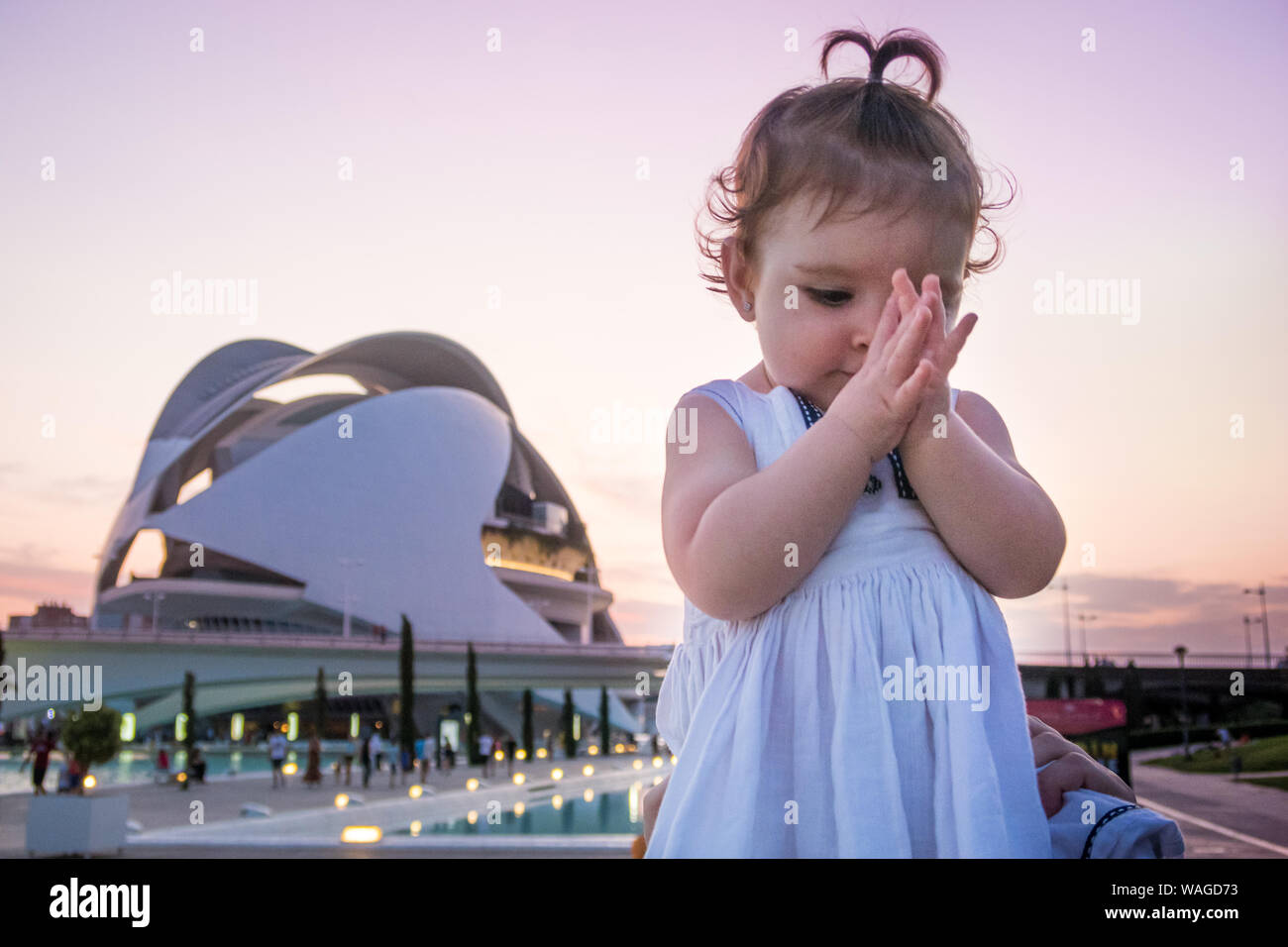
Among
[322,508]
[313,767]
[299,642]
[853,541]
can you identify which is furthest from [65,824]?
[322,508]

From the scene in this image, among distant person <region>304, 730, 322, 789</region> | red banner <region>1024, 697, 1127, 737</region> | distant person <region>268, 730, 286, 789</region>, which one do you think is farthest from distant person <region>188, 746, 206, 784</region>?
red banner <region>1024, 697, 1127, 737</region>

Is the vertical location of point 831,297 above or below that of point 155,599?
above

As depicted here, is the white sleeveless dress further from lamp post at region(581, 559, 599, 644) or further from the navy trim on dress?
lamp post at region(581, 559, 599, 644)

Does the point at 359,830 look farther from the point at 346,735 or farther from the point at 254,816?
the point at 346,735

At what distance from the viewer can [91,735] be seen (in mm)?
9547

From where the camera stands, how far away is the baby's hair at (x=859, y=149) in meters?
0.85

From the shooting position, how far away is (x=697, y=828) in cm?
80

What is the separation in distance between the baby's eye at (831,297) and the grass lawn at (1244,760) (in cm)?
1738

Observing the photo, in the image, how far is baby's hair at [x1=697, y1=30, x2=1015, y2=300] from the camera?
33.6 inches

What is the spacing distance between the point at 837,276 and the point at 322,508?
30.7 metres

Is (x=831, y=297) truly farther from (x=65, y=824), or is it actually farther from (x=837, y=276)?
(x=65, y=824)

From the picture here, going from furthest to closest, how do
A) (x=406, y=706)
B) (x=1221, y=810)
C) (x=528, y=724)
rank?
(x=528, y=724), (x=406, y=706), (x=1221, y=810)

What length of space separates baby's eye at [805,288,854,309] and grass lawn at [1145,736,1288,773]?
17.4m
